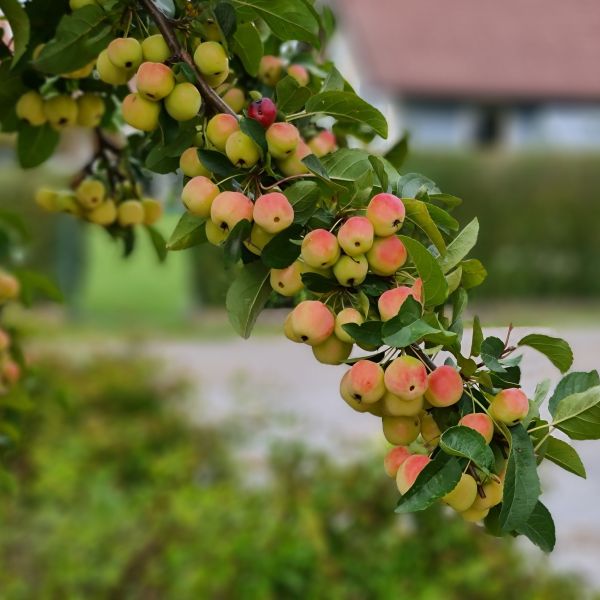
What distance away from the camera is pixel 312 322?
0.56 metres

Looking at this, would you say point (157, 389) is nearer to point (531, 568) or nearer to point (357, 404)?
point (531, 568)

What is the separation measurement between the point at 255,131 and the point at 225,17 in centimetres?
8

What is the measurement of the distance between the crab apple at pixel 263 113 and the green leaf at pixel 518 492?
252 mm

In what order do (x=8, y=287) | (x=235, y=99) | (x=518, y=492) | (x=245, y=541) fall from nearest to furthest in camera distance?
(x=518, y=492), (x=235, y=99), (x=8, y=287), (x=245, y=541)

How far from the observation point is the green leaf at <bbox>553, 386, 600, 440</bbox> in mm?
561

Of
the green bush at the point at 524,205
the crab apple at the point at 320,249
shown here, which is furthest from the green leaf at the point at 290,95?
the green bush at the point at 524,205

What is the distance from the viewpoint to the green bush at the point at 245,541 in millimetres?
1825

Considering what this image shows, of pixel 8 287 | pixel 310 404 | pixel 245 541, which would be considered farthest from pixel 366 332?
→ pixel 310 404

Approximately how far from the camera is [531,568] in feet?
6.45

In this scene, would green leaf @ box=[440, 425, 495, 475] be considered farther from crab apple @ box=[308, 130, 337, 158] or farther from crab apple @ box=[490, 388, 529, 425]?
crab apple @ box=[308, 130, 337, 158]

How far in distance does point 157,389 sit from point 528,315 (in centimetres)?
467

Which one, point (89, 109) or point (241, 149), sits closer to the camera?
point (241, 149)

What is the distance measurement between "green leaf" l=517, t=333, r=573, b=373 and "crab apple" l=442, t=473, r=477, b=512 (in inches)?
3.9

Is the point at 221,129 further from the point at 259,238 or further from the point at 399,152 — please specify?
the point at 399,152
